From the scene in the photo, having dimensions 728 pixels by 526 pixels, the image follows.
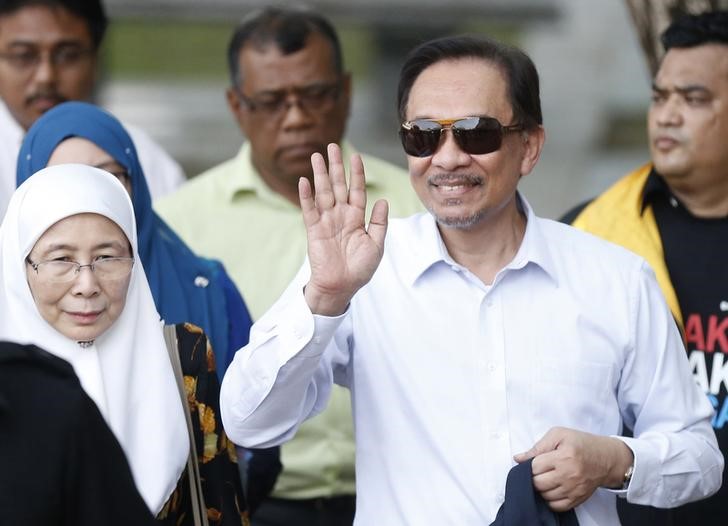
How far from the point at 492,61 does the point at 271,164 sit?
1.62 meters

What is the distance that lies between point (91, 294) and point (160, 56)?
7699mm

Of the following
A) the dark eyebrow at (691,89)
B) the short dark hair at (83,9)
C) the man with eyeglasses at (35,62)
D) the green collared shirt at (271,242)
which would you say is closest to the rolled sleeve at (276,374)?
the green collared shirt at (271,242)

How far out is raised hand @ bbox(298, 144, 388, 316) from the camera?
10.3 feet

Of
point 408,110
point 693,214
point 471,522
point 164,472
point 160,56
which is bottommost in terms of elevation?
point 471,522

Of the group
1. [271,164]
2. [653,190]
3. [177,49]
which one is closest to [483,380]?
[653,190]

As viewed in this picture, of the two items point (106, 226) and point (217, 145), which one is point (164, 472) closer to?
point (106, 226)

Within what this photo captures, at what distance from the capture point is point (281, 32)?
16.7 ft

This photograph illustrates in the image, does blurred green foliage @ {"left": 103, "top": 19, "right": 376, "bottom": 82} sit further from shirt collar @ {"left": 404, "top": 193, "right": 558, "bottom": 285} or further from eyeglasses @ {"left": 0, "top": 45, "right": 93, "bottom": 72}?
shirt collar @ {"left": 404, "top": 193, "right": 558, "bottom": 285}

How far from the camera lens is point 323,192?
3.22m

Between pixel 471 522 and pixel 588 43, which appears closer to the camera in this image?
pixel 471 522

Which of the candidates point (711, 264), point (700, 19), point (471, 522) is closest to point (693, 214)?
point (711, 264)

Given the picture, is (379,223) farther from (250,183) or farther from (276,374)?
(250,183)

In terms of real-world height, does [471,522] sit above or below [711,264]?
below

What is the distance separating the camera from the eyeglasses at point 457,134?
3.39m
